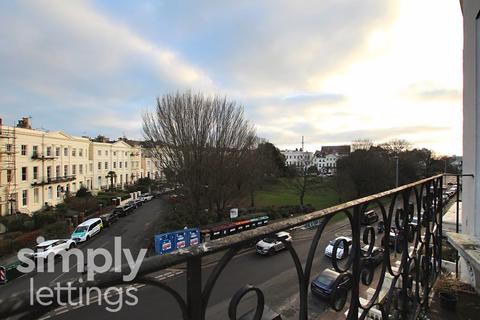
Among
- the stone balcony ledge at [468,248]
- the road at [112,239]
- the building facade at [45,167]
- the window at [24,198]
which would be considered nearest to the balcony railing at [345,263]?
the stone balcony ledge at [468,248]

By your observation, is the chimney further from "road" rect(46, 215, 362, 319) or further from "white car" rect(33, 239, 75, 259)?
"road" rect(46, 215, 362, 319)

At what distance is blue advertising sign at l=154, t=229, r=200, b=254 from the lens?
15.0 meters

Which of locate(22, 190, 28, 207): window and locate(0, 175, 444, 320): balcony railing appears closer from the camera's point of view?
locate(0, 175, 444, 320): balcony railing

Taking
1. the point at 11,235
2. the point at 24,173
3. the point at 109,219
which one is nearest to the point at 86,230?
the point at 11,235

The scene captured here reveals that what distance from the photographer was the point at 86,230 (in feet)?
65.4

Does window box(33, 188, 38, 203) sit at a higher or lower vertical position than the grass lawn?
higher

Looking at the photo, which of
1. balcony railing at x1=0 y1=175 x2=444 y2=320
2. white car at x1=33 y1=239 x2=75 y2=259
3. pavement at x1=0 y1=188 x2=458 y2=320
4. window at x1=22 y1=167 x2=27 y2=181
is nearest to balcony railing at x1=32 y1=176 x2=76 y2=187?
window at x1=22 y1=167 x2=27 y2=181

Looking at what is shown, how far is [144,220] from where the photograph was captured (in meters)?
26.5

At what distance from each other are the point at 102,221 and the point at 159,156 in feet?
27.3

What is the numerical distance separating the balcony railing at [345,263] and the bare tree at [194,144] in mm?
17272

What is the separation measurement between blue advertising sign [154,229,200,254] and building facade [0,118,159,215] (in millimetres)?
9127

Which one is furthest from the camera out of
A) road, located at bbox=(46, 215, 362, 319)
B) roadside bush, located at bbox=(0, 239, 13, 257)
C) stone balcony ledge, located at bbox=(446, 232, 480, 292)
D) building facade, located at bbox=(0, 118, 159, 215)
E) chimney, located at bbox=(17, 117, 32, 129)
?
chimney, located at bbox=(17, 117, 32, 129)

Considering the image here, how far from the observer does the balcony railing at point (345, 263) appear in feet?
2.72

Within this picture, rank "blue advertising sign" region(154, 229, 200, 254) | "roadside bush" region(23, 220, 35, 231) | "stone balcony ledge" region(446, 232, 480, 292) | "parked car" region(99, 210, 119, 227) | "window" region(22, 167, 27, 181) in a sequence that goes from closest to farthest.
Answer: "stone balcony ledge" region(446, 232, 480, 292)
"blue advertising sign" region(154, 229, 200, 254)
"roadside bush" region(23, 220, 35, 231)
"parked car" region(99, 210, 119, 227)
"window" region(22, 167, 27, 181)
